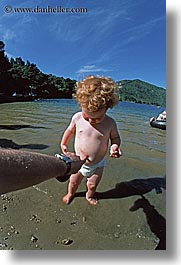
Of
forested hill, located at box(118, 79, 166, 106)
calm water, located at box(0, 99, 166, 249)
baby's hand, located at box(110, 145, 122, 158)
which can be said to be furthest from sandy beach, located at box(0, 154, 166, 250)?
forested hill, located at box(118, 79, 166, 106)

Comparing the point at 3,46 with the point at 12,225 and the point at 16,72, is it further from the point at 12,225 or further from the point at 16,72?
the point at 12,225

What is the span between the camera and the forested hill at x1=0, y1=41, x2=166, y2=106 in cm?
111

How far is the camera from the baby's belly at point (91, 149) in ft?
3.59

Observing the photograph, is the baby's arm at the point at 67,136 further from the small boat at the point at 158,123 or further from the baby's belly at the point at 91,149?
the small boat at the point at 158,123

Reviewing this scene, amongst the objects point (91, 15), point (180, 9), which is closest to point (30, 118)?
point (91, 15)

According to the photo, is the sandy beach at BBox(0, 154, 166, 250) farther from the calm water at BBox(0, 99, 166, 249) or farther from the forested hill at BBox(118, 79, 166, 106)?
the forested hill at BBox(118, 79, 166, 106)

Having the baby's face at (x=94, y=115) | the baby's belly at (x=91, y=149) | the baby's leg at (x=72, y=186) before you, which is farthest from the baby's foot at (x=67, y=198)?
the baby's face at (x=94, y=115)

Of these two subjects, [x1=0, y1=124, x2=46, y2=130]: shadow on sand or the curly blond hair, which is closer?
the curly blond hair

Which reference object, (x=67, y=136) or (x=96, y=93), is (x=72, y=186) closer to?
(x=67, y=136)

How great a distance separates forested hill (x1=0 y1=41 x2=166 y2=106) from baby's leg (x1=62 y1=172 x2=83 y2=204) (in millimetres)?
233

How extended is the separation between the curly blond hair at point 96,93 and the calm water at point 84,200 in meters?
0.07

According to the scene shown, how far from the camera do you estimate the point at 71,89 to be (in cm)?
Answer: 108

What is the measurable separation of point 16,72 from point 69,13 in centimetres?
22

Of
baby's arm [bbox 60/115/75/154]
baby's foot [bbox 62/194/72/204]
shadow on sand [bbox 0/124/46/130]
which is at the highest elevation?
shadow on sand [bbox 0/124/46/130]
